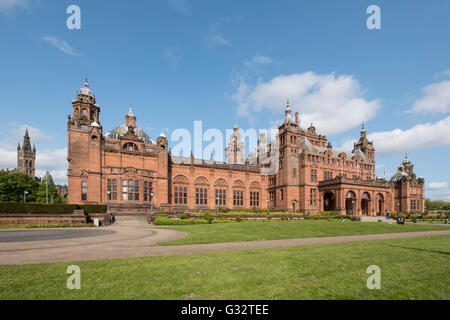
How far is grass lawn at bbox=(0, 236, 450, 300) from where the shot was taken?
5.75 m

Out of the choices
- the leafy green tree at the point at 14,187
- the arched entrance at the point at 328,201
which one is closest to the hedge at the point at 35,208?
the leafy green tree at the point at 14,187

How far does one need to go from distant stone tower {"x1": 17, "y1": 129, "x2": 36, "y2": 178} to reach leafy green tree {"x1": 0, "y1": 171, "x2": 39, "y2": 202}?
61762 millimetres

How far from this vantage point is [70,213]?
1220 inches

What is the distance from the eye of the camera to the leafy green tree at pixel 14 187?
65006mm

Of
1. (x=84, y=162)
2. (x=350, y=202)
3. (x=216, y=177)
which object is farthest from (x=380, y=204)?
(x=84, y=162)

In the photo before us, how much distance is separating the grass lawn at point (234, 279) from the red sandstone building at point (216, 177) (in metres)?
29.5

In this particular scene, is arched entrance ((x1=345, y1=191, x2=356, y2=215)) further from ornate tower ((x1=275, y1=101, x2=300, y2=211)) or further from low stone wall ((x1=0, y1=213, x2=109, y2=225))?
low stone wall ((x1=0, y1=213, x2=109, y2=225))

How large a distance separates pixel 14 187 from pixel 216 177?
60160 millimetres

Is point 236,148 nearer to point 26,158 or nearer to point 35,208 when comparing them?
point 35,208

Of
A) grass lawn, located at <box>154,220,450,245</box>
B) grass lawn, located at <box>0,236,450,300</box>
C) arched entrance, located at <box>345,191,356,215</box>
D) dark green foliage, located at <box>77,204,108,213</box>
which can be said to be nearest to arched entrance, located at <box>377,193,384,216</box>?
arched entrance, located at <box>345,191,356,215</box>
